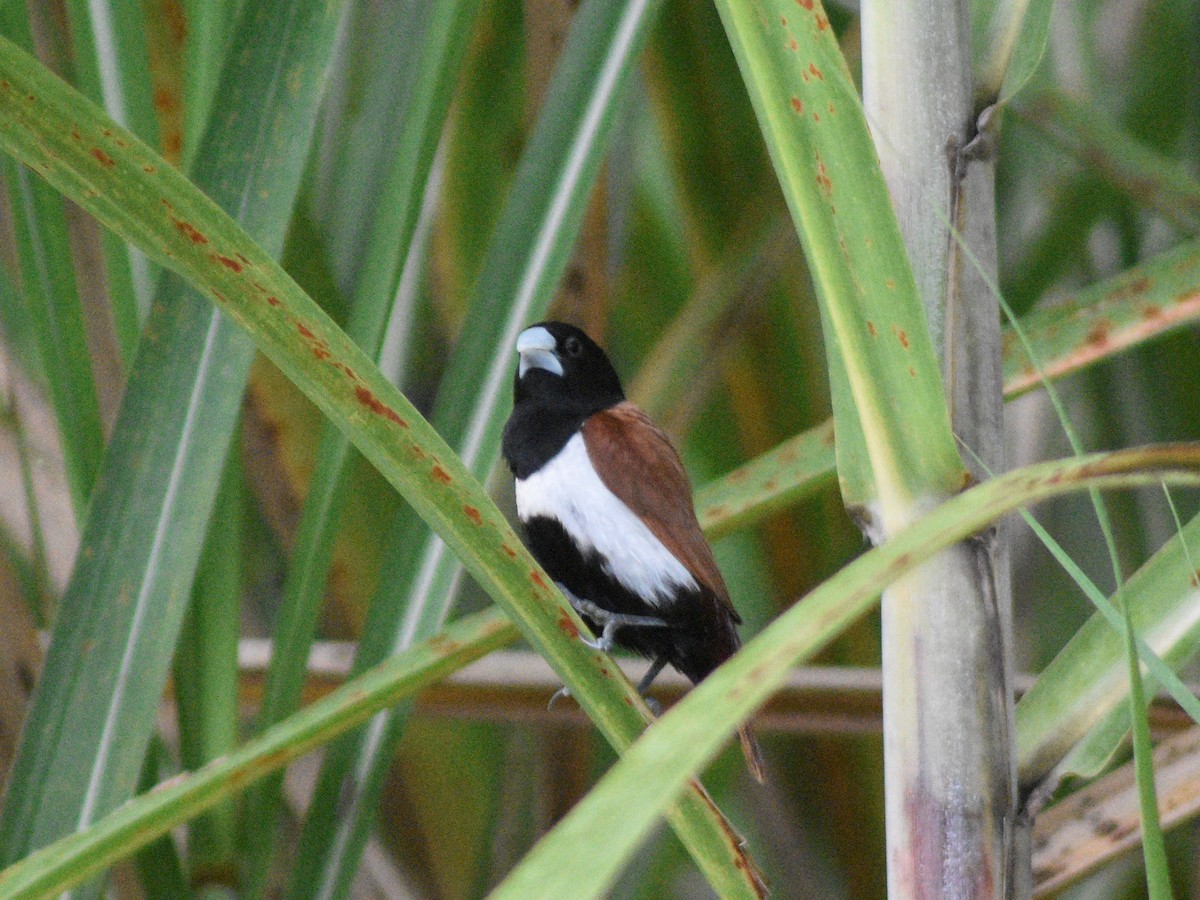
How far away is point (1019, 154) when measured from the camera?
4.00 ft

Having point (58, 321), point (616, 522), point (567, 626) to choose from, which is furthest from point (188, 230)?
point (616, 522)

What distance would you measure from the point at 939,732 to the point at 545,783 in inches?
27.9

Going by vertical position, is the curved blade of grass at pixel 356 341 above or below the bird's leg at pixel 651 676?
above

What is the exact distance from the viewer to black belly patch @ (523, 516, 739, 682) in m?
0.95

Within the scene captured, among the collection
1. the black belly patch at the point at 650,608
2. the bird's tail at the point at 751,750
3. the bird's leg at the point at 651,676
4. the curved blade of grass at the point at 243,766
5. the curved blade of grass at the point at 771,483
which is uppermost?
the curved blade of grass at the point at 243,766

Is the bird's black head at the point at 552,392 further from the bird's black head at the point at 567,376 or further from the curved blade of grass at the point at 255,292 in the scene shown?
the curved blade of grass at the point at 255,292

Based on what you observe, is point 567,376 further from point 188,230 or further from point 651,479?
point 188,230

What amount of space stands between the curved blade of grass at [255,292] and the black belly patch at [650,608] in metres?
0.56

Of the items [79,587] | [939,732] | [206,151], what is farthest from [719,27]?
[939,732]

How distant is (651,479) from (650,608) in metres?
0.10

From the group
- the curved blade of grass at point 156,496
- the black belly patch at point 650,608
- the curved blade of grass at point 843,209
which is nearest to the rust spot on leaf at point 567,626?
the curved blade of grass at point 843,209

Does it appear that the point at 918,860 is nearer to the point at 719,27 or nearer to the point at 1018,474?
the point at 1018,474

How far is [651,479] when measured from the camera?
3.12 ft

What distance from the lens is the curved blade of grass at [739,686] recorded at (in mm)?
196
